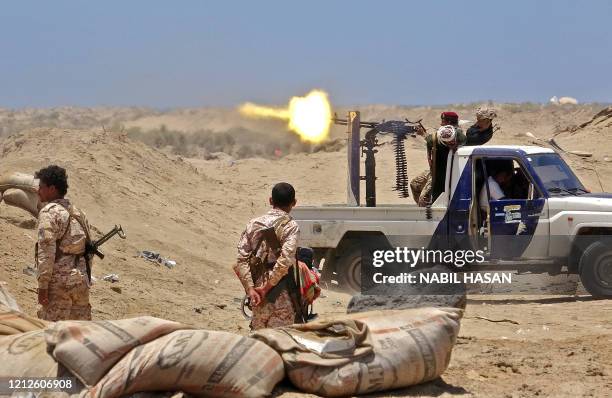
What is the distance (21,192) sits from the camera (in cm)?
1457

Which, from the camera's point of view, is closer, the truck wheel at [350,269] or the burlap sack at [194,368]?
the burlap sack at [194,368]

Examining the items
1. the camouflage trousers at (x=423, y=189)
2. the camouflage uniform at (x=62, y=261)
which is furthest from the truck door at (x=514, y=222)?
the camouflage uniform at (x=62, y=261)

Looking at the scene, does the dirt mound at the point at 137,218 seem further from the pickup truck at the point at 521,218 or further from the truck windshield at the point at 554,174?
the truck windshield at the point at 554,174

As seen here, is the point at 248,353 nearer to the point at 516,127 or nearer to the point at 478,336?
the point at 478,336

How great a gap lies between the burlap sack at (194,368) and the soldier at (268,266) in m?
1.04

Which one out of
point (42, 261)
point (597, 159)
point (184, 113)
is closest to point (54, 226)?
point (42, 261)

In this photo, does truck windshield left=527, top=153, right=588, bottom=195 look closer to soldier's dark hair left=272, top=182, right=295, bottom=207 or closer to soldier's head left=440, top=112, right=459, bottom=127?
soldier's head left=440, top=112, right=459, bottom=127

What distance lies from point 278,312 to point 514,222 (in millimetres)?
5316

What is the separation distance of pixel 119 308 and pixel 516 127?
33256 millimetres

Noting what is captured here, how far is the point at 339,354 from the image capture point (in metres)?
6.77

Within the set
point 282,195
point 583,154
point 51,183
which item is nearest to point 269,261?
point 282,195

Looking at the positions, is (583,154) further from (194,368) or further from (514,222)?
(194,368)

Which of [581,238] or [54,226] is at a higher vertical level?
[54,226]

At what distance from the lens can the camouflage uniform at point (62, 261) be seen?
775 cm
